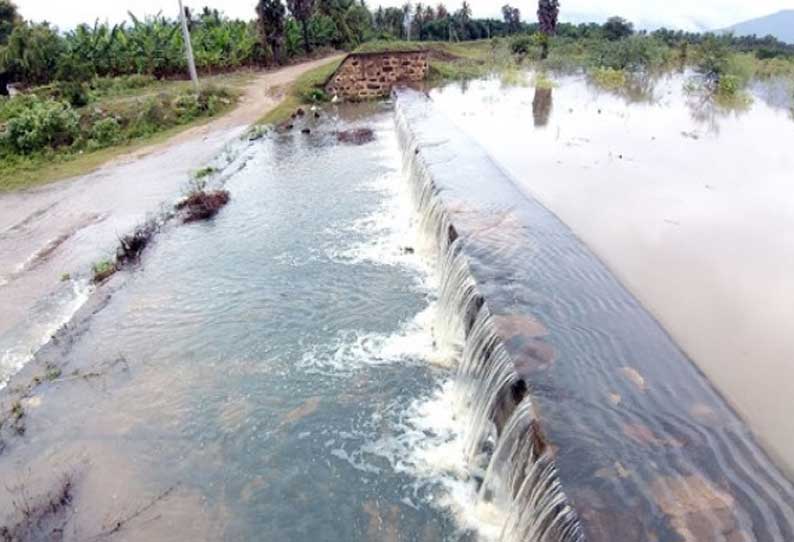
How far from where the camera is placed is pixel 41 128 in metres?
23.2

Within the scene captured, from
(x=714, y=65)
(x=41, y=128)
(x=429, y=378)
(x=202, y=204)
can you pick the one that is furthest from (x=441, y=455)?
(x=714, y=65)

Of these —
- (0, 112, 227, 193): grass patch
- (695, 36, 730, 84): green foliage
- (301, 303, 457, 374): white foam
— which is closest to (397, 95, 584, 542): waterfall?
(301, 303, 457, 374): white foam

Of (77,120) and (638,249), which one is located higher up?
(77,120)

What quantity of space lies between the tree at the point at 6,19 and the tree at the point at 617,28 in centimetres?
4895

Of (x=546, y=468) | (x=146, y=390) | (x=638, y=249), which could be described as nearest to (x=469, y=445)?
(x=546, y=468)

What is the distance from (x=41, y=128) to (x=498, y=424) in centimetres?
2404

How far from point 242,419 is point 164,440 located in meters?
0.99

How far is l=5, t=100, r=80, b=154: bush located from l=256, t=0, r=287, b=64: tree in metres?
17.8

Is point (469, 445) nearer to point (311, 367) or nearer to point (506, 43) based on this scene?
point (311, 367)

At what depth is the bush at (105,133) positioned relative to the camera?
24375 millimetres

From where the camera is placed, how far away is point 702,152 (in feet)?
56.0

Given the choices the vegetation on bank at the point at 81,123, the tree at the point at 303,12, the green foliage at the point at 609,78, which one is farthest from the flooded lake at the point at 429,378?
Answer: the tree at the point at 303,12

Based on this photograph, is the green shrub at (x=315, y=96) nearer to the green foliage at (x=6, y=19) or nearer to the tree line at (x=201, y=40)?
the tree line at (x=201, y=40)

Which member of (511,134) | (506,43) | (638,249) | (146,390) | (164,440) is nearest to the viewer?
(164,440)
